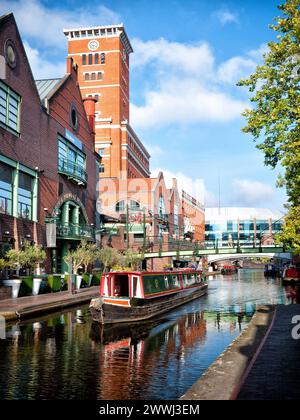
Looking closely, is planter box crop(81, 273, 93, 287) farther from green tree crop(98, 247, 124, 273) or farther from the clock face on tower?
the clock face on tower

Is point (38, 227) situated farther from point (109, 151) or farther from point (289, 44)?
point (109, 151)

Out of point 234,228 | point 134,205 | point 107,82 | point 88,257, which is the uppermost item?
point 107,82

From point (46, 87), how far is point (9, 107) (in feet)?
35.9

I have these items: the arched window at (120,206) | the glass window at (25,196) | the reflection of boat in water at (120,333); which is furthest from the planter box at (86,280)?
the arched window at (120,206)

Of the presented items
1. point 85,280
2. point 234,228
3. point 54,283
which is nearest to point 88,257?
point 85,280

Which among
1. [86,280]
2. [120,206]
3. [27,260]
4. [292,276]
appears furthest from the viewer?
[120,206]

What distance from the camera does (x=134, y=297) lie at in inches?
893

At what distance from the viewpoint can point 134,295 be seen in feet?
78.1

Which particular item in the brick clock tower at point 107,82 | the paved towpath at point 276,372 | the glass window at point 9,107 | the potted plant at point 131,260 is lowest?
the paved towpath at point 276,372

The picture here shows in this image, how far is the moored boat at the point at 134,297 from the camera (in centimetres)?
2127

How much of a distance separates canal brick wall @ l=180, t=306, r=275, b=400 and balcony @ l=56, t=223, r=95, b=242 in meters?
25.2

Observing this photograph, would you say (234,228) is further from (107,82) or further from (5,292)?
(5,292)

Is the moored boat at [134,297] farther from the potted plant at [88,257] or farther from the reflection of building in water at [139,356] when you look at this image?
the potted plant at [88,257]
